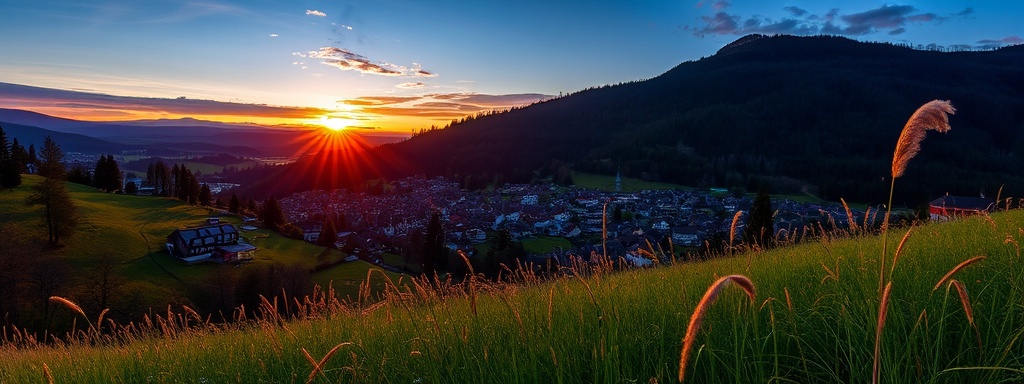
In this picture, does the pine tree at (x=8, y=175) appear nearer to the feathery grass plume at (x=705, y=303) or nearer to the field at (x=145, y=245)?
the field at (x=145, y=245)

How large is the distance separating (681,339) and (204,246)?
44.5 meters

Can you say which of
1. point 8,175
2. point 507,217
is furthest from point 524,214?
point 8,175

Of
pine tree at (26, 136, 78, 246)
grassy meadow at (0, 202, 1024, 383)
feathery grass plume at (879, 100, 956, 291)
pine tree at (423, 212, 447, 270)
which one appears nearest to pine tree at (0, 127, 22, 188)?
pine tree at (26, 136, 78, 246)

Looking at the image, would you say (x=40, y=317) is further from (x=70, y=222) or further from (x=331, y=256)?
(x=331, y=256)

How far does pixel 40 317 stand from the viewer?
68.9 feet

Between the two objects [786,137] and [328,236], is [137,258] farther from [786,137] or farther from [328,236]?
[786,137]

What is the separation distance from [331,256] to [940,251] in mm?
43962

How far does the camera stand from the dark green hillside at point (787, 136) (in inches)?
4348

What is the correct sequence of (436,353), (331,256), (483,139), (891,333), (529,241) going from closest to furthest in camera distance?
(891,333), (436,353), (331,256), (529,241), (483,139)

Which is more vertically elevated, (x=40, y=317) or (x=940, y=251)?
(x=940, y=251)

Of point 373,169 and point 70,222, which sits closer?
point 70,222

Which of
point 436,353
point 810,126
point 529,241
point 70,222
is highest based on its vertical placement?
point 810,126

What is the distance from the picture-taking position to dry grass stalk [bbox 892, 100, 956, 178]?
6.84ft

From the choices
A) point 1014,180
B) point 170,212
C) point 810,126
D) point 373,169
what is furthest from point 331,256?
point 810,126
